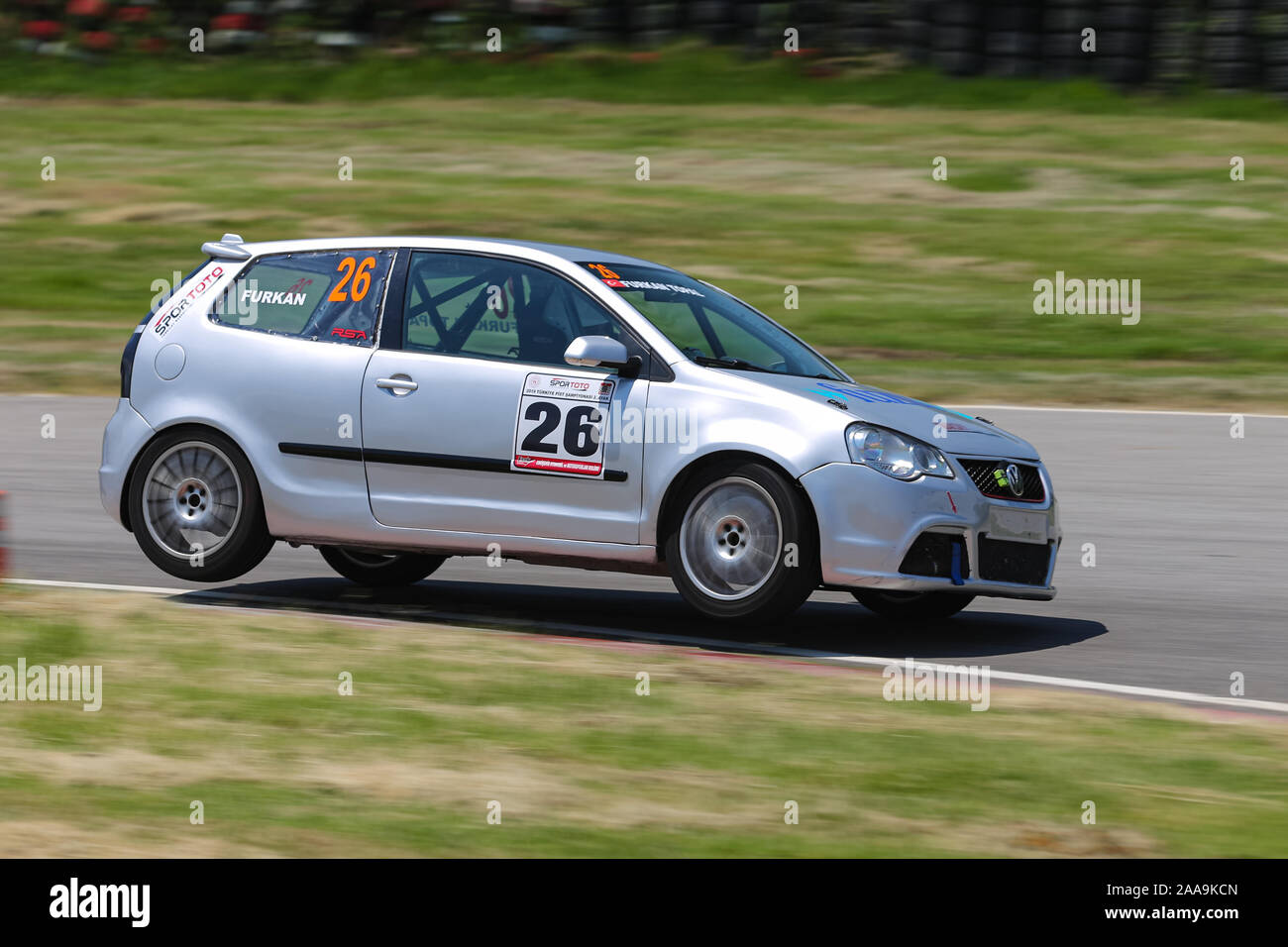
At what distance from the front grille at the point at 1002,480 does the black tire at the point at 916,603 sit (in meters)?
0.73

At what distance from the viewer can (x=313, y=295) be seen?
8.84m

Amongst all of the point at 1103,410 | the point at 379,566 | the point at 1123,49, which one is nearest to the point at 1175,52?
the point at 1123,49

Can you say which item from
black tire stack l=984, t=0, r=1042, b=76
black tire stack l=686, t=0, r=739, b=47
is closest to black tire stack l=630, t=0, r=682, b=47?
black tire stack l=686, t=0, r=739, b=47

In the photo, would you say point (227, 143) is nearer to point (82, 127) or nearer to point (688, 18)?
point (82, 127)

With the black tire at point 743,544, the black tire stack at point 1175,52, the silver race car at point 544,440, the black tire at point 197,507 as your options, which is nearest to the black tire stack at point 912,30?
the black tire stack at point 1175,52

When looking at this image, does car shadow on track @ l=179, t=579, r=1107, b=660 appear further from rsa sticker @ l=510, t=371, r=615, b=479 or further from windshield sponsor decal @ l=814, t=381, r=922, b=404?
windshield sponsor decal @ l=814, t=381, r=922, b=404

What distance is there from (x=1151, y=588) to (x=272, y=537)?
4.28 metres

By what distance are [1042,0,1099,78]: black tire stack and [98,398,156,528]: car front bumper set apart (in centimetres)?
1734

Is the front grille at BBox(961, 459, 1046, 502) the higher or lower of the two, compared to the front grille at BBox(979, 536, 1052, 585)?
higher

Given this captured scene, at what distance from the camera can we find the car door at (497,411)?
26.6ft

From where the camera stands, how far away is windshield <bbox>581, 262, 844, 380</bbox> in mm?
8422

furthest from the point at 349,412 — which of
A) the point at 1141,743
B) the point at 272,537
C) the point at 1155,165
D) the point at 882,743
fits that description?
the point at 1155,165

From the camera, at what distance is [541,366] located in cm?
826

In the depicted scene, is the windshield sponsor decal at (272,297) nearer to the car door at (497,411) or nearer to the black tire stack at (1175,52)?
the car door at (497,411)
